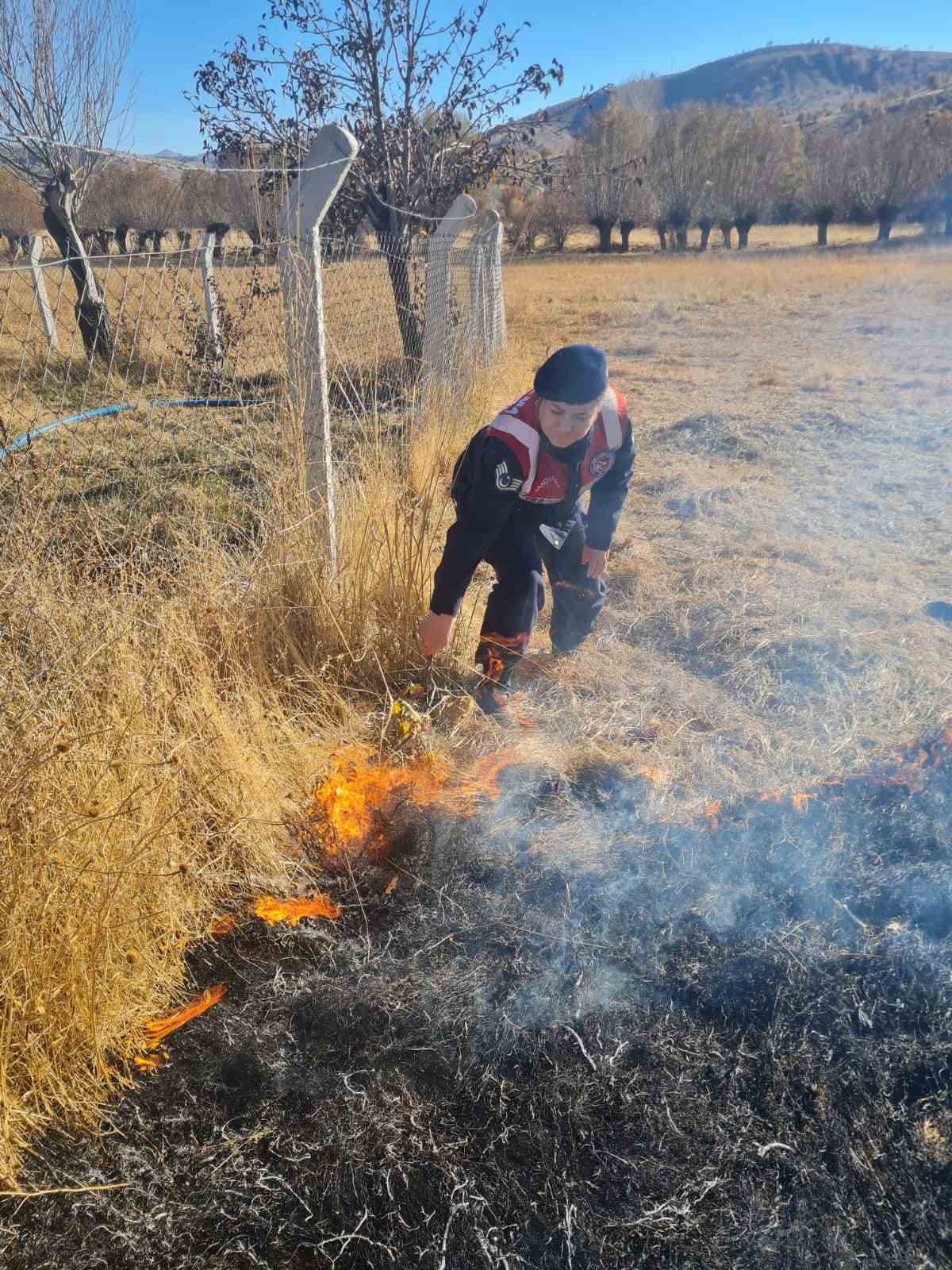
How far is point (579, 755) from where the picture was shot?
111 inches

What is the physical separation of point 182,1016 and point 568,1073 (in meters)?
0.92

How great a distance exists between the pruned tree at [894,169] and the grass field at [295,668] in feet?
139

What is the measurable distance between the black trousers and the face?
368 mm

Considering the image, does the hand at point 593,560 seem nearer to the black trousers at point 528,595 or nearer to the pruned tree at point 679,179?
the black trousers at point 528,595

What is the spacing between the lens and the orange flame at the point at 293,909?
7.22 feet

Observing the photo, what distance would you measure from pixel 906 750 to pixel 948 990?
1.05 m

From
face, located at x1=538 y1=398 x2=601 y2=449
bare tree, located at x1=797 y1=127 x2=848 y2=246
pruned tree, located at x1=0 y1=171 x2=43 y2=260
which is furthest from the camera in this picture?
bare tree, located at x1=797 y1=127 x2=848 y2=246

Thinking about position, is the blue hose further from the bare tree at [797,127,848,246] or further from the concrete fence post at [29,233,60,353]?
the bare tree at [797,127,848,246]

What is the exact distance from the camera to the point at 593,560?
10.5 feet

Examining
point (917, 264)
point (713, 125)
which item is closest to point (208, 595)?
point (917, 264)

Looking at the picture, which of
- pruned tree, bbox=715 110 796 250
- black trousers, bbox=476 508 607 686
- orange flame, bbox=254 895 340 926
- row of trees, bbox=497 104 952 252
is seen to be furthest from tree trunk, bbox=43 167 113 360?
pruned tree, bbox=715 110 796 250

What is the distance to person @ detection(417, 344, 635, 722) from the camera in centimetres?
247

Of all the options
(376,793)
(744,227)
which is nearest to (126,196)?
(376,793)

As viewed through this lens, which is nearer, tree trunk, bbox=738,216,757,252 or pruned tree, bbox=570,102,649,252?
pruned tree, bbox=570,102,649,252
